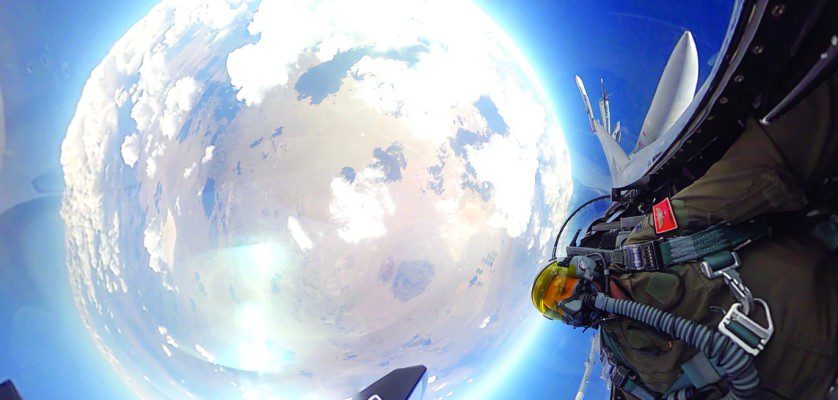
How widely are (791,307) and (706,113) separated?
100cm

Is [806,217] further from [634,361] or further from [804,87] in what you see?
[634,361]

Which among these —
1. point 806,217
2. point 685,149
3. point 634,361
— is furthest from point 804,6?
point 634,361

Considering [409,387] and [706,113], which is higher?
[706,113]

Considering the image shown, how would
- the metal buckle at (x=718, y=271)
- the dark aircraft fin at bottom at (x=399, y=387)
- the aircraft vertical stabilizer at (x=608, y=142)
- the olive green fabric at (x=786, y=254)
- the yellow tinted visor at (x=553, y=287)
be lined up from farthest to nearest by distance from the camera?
the aircraft vertical stabilizer at (x=608, y=142), the dark aircraft fin at bottom at (x=399, y=387), the yellow tinted visor at (x=553, y=287), the metal buckle at (x=718, y=271), the olive green fabric at (x=786, y=254)

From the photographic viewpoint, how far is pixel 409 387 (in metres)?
3.05

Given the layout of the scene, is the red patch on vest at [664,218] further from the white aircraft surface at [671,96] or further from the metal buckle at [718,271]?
the white aircraft surface at [671,96]

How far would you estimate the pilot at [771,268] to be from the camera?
53.2 inches

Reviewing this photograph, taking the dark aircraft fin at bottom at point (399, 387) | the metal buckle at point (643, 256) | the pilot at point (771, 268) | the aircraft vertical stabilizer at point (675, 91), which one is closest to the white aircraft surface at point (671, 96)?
the aircraft vertical stabilizer at point (675, 91)

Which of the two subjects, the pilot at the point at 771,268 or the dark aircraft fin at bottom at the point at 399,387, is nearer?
the pilot at the point at 771,268

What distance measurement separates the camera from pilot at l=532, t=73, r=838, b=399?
1.35 meters

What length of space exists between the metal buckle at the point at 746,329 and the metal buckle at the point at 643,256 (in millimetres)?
463

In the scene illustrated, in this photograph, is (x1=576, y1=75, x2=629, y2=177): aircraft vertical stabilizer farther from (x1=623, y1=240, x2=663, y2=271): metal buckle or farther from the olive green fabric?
the olive green fabric

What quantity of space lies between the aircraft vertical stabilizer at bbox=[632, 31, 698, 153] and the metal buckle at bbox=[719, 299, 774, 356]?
118 inches

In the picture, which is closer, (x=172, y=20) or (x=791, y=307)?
(x=791, y=307)
